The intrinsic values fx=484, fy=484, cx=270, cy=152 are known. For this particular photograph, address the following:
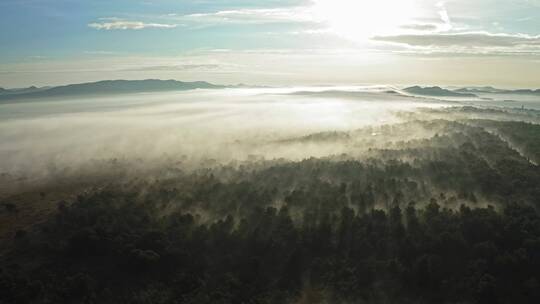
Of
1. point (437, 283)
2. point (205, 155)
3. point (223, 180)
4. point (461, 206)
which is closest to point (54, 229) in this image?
point (223, 180)

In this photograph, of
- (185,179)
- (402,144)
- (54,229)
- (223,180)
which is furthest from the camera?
(402,144)

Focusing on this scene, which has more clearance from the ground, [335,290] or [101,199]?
[101,199]

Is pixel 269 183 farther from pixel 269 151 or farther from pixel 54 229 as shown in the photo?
pixel 269 151

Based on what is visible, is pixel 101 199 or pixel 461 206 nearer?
pixel 461 206

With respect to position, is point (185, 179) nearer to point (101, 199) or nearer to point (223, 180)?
point (223, 180)

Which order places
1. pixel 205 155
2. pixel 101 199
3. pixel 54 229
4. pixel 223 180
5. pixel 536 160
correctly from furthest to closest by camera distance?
pixel 205 155
pixel 536 160
pixel 223 180
pixel 101 199
pixel 54 229

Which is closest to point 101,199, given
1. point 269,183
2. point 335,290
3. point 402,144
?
point 269,183
